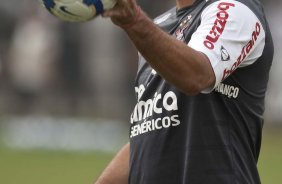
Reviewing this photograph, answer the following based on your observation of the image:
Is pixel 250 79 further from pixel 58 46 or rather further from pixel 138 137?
pixel 58 46

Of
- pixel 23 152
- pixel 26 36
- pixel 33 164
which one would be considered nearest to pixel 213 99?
pixel 33 164

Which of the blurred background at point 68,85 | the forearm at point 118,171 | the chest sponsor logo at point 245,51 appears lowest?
the forearm at point 118,171

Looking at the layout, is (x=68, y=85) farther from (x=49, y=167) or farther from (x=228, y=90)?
→ (x=228, y=90)

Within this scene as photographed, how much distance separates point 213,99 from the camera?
5.02 m

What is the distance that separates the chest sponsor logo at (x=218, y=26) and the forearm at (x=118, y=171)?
4.24ft

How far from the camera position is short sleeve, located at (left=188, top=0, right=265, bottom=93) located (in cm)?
471

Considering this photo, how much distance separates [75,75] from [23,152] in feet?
8.40

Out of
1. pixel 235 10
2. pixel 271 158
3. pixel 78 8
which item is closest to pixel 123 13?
pixel 78 8

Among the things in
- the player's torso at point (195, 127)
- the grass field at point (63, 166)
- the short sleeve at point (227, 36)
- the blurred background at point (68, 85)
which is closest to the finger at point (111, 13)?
the short sleeve at point (227, 36)

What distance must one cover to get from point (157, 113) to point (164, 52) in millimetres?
713

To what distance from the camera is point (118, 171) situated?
5824 millimetres

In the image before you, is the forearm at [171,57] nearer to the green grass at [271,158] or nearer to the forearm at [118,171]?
the forearm at [118,171]

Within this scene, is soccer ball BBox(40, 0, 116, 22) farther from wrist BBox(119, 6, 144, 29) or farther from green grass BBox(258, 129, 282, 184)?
green grass BBox(258, 129, 282, 184)

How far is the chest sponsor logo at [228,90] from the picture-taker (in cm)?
499
